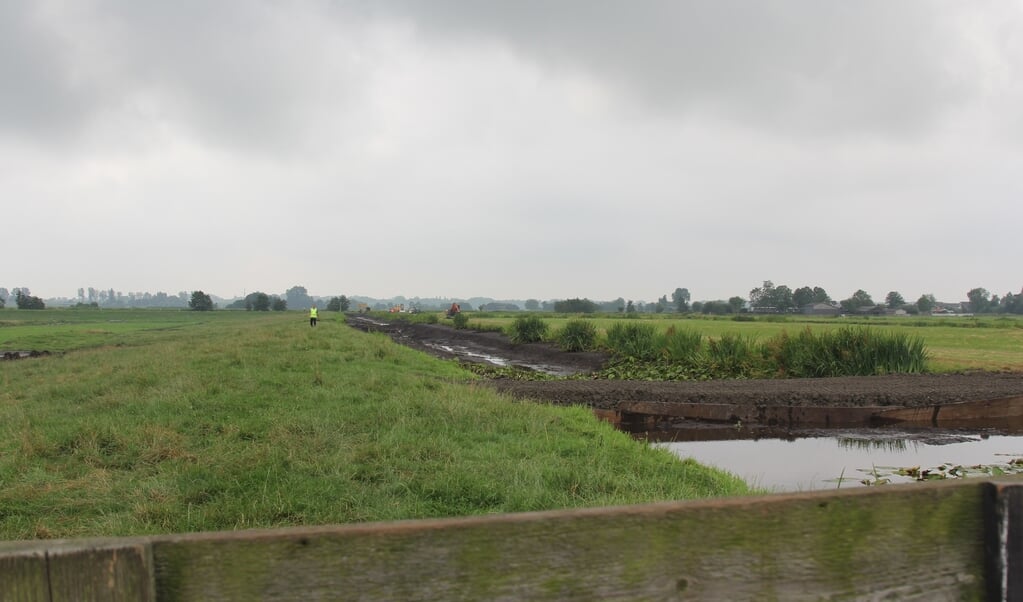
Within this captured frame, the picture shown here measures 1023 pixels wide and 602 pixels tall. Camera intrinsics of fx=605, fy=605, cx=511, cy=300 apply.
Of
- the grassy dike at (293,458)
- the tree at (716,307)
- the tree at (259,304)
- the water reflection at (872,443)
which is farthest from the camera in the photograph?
the tree at (259,304)

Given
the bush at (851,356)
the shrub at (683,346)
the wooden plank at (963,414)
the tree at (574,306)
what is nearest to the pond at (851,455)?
the wooden plank at (963,414)

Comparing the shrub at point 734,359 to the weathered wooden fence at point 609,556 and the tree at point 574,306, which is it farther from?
the tree at point 574,306

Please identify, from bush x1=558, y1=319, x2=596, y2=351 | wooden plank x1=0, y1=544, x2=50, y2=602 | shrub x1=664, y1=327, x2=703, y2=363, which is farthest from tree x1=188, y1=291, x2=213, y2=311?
wooden plank x1=0, y1=544, x2=50, y2=602

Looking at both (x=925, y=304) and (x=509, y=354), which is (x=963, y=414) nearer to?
(x=509, y=354)

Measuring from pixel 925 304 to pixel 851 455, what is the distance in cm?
16947

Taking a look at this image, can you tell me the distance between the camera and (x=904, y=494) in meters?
1.52

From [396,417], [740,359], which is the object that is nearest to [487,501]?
[396,417]

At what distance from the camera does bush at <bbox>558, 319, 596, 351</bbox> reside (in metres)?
32.2

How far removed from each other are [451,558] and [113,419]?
9.75 meters

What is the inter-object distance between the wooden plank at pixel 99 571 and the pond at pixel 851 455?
8.60m

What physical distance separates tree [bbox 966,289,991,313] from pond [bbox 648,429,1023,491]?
17425 cm

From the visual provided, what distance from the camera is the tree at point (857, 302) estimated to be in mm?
133625

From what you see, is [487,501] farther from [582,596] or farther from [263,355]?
[263,355]

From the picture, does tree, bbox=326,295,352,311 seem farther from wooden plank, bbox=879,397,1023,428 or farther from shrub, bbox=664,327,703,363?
wooden plank, bbox=879,397,1023,428
